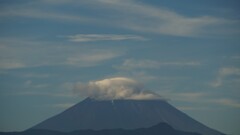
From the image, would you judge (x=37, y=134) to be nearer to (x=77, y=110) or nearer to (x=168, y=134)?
(x=168, y=134)

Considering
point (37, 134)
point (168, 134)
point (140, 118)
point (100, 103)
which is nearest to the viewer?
point (37, 134)

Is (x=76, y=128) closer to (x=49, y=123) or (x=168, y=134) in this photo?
(x=49, y=123)

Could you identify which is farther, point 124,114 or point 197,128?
point 124,114

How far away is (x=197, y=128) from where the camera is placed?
497ft

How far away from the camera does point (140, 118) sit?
17025 cm

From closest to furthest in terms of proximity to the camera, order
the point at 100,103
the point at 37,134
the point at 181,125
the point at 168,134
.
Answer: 1. the point at 37,134
2. the point at 168,134
3. the point at 181,125
4. the point at 100,103

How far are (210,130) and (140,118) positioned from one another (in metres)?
27.9

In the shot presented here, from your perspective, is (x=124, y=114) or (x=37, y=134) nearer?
(x=37, y=134)

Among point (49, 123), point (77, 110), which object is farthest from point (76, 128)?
point (77, 110)

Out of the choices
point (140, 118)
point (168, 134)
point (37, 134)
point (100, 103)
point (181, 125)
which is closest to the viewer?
point (37, 134)

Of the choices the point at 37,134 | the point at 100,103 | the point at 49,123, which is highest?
the point at 100,103

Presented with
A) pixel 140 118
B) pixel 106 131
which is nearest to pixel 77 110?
pixel 140 118

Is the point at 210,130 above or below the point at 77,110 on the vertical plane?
below

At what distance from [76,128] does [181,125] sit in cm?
3131
